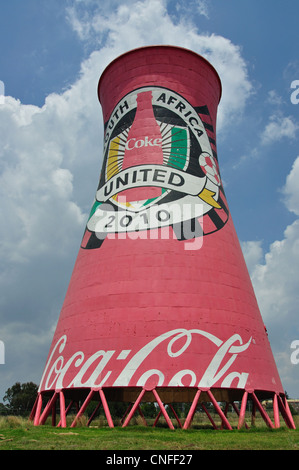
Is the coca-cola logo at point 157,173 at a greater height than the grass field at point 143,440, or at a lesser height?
greater

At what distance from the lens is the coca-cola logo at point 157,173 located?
1459 centimetres

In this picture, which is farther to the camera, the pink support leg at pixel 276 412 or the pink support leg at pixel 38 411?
the pink support leg at pixel 38 411

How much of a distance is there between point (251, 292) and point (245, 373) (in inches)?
146

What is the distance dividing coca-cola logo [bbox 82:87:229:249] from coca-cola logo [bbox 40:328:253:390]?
3452 millimetres

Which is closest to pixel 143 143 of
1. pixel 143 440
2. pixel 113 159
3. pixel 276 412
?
pixel 113 159

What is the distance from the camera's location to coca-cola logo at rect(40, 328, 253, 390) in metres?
11.5

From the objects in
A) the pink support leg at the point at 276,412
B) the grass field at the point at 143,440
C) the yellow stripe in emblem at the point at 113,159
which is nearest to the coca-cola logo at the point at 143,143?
the yellow stripe in emblem at the point at 113,159

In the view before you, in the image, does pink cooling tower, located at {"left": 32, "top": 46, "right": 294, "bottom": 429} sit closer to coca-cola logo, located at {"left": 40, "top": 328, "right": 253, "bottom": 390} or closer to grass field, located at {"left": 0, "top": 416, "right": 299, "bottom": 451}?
coca-cola logo, located at {"left": 40, "top": 328, "right": 253, "bottom": 390}

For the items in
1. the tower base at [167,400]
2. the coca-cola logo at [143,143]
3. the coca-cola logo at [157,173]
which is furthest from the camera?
the coca-cola logo at [143,143]

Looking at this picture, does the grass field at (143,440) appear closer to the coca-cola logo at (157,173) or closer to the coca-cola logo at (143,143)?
the coca-cola logo at (157,173)

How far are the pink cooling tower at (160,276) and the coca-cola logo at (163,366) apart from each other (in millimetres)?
30

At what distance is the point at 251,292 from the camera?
49.7ft
